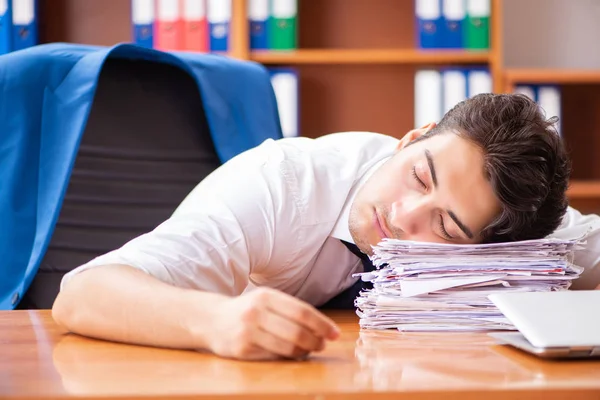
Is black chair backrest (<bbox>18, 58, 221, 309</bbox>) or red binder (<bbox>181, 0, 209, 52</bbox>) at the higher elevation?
red binder (<bbox>181, 0, 209, 52</bbox>)

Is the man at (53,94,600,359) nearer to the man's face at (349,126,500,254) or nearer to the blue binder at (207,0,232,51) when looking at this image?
the man's face at (349,126,500,254)

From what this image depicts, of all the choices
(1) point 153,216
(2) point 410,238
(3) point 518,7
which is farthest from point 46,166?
(3) point 518,7

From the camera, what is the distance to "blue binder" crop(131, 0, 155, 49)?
3.24 meters

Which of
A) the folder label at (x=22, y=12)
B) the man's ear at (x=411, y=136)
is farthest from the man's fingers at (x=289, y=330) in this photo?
the folder label at (x=22, y=12)

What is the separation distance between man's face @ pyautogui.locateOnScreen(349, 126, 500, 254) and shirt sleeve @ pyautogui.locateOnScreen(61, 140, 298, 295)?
0.15 m

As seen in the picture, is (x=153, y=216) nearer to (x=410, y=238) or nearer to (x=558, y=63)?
(x=410, y=238)

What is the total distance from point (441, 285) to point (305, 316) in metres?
0.33

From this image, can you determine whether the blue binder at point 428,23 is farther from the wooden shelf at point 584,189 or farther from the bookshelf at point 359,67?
the wooden shelf at point 584,189

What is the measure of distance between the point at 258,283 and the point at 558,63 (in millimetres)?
2591

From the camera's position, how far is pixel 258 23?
3291 millimetres

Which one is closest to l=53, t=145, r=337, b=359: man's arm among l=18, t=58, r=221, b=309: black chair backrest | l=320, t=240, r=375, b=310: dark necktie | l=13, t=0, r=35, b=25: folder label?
l=320, t=240, r=375, b=310: dark necktie

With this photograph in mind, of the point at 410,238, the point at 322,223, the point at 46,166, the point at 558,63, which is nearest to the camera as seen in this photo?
the point at 410,238

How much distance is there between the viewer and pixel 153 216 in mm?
1887

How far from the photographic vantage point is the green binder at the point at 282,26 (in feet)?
10.7
